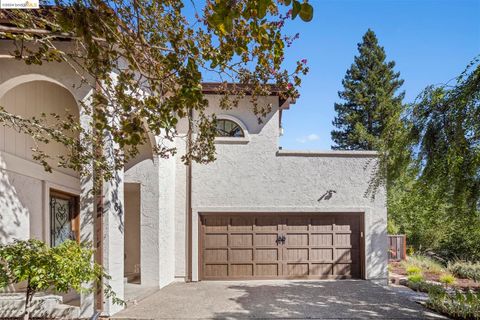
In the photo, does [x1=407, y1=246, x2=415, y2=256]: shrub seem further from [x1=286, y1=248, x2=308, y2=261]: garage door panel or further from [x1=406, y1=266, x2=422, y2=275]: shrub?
[x1=286, y1=248, x2=308, y2=261]: garage door panel

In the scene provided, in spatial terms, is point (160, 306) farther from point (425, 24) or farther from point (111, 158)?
point (425, 24)

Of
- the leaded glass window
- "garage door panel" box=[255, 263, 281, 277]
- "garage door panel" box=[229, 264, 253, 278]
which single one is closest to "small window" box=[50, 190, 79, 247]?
the leaded glass window

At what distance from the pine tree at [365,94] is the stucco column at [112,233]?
22.3 metres

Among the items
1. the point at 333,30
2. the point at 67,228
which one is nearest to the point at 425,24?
the point at 333,30

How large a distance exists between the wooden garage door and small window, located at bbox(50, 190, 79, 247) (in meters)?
3.53

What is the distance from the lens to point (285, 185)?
11359 mm

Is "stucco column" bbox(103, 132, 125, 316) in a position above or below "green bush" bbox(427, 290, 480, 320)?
above

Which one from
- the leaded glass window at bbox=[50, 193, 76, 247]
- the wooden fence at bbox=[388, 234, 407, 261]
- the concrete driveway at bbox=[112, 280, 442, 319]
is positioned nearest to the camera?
the concrete driveway at bbox=[112, 280, 442, 319]

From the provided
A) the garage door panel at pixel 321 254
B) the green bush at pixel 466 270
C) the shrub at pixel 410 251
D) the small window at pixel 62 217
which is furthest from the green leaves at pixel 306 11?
the shrub at pixel 410 251

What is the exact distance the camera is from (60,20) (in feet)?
10.2

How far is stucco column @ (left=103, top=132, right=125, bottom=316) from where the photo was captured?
6.89m

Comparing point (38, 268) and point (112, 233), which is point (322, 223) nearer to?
point (112, 233)

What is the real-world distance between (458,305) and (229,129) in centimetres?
739

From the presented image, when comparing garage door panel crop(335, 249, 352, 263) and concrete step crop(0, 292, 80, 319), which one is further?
garage door panel crop(335, 249, 352, 263)
